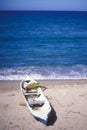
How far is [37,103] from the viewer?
11.1 metres

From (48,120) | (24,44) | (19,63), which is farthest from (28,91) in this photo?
(24,44)

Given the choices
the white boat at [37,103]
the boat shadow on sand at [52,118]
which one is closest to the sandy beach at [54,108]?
the boat shadow on sand at [52,118]

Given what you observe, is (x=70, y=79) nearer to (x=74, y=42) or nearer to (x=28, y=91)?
(x=28, y=91)

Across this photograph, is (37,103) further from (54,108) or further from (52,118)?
(52,118)

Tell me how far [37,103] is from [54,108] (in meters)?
0.89

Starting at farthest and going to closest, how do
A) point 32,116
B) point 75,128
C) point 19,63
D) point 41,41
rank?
1. point 41,41
2. point 19,63
3. point 32,116
4. point 75,128

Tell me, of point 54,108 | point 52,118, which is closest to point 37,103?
point 54,108

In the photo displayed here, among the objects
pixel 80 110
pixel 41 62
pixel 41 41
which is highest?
pixel 80 110

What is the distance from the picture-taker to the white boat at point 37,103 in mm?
9916

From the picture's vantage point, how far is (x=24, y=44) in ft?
Result: 101

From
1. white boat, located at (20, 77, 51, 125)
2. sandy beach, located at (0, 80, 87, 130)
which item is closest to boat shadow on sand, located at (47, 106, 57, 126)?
sandy beach, located at (0, 80, 87, 130)

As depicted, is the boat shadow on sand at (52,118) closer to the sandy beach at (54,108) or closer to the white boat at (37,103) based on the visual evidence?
the sandy beach at (54,108)

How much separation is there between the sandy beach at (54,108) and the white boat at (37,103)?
0.34 m

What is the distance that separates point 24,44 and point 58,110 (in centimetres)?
2028
